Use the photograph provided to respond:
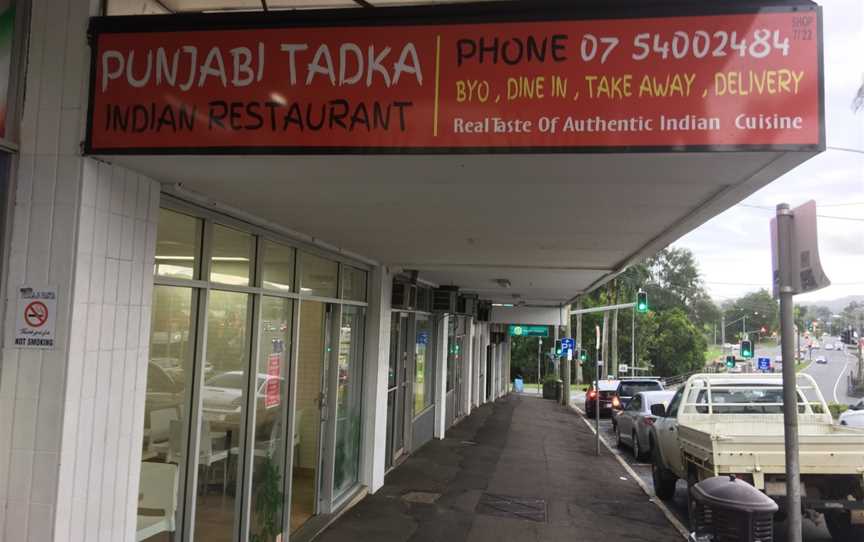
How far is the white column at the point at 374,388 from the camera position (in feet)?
29.2

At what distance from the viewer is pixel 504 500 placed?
884 cm

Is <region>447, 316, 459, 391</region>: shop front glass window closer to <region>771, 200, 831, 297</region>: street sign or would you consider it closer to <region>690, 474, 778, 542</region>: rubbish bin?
<region>690, 474, 778, 542</region>: rubbish bin

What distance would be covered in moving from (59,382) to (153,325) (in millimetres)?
923

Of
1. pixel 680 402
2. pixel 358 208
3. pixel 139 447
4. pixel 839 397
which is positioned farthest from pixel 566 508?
pixel 839 397

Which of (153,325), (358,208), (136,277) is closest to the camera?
(136,277)

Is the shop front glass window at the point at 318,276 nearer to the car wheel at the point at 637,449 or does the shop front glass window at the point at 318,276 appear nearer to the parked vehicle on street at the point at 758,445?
the parked vehicle on street at the point at 758,445

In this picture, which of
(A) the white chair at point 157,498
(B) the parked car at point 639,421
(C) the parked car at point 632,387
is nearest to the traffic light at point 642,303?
(C) the parked car at point 632,387

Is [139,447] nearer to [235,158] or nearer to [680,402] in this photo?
[235,158]

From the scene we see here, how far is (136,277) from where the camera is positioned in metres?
3.66

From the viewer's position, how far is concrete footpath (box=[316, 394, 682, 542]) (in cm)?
732

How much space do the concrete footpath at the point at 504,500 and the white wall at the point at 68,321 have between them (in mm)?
3905

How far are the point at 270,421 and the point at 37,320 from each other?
2938 millimetres

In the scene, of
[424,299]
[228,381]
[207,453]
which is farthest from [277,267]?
[424,299]

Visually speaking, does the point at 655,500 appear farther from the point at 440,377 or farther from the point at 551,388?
the point at 551,388
